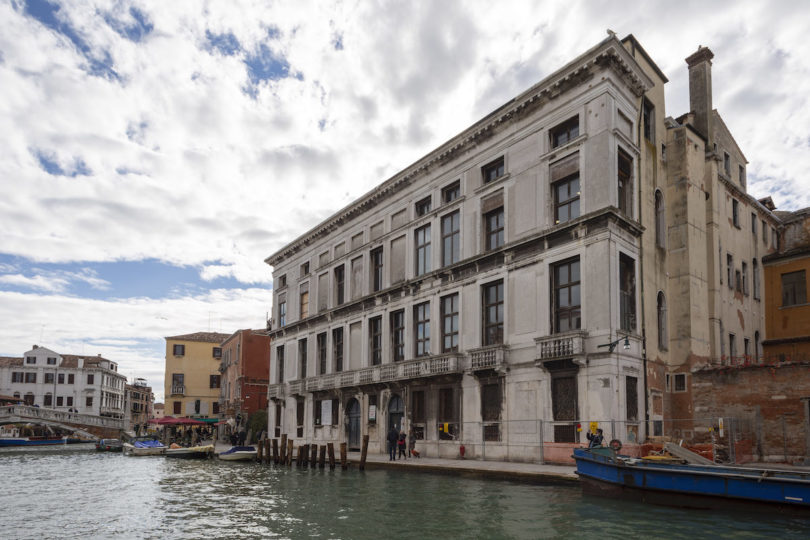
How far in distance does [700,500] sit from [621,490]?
6.31ft

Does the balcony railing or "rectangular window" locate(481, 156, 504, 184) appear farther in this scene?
"rectangular window" locate(481, 156, 504, 184)

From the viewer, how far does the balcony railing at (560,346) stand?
2195 centimetres

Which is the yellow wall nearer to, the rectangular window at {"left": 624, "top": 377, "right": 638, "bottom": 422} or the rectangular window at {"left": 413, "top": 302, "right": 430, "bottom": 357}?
the rectangular window at {"left": 413, "top": 302, "right": 430, "bottom": 357}

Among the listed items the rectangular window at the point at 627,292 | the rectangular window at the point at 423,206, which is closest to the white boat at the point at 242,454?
the rectangular window at the point at 423,206

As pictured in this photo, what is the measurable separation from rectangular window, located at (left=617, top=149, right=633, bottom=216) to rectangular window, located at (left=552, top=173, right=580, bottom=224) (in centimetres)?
152

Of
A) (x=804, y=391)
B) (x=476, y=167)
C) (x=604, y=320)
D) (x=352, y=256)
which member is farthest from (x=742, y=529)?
(x=352, y=256)

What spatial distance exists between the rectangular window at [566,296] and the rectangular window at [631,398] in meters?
2.44

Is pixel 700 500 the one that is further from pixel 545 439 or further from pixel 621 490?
pixel 545 439

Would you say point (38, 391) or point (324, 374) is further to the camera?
point (38, 391)

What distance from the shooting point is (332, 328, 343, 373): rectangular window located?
37.4 metres


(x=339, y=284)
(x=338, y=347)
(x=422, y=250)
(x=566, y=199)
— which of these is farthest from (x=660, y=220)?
(x=338, y=347)

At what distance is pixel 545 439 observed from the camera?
2303 cm

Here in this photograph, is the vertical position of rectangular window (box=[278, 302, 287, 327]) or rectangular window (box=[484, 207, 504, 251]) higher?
rectangular window (box=[484, 207, 504, 251])

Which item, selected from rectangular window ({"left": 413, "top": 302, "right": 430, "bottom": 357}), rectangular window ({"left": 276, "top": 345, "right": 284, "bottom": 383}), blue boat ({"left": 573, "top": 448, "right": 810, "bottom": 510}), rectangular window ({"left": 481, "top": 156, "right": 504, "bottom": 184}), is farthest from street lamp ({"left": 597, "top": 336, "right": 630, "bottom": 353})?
rectangular window ({"left": 276, "top": 345, "right": 284, "bottom": 383})
